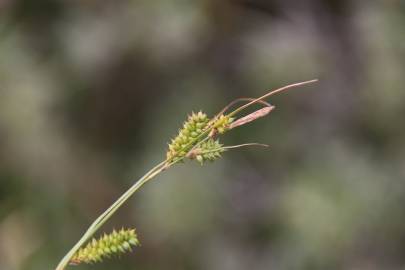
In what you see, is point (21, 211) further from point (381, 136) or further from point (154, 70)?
point (381, 136)

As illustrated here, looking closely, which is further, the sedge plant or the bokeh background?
the bokeh background

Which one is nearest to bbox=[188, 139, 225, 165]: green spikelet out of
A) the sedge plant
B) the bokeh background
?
the sedge plant

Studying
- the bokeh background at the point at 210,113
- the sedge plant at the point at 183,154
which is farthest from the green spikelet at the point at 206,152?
the bokeh background at the point at 210,113

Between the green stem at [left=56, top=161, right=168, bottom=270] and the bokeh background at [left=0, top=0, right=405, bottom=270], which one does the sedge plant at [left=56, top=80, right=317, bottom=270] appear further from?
the bokeh background at [left=0, top=0, right=405, bottom=270]

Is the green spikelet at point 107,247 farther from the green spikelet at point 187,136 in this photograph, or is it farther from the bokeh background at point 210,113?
the bokeh background at point 210,113

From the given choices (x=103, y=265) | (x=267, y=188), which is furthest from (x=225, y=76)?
(x=103, y=265)

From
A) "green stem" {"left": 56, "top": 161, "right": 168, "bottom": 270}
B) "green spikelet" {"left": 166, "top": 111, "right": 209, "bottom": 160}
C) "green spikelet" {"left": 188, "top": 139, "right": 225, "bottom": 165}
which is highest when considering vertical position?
"green spikelet" {"left": 166, "top": 111, "right": 209, "bottom": 160}
